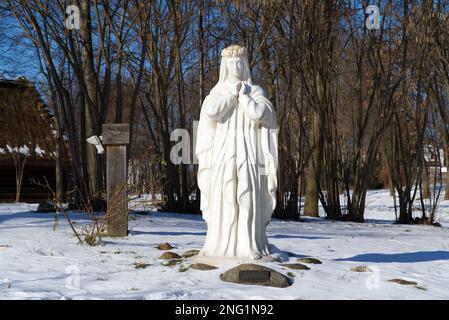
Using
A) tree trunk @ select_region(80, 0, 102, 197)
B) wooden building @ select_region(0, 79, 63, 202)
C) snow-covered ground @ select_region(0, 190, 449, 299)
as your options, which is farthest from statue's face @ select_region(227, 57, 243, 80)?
wooden building @ select_region(0, 79, 63, 202)

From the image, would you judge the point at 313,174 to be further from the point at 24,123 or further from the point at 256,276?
the point at 24,123

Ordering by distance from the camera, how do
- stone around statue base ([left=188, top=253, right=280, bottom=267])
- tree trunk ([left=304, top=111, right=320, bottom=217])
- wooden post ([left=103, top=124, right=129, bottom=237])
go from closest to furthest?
stone around statue base ([left=188, top=253, right=280, bottom=267]) < wooden post ([left=103, top=124, right=129, bottom=237]) < tree trunk ([left=304, top=111, right=320, bottom=217])

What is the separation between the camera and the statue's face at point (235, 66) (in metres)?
6.18

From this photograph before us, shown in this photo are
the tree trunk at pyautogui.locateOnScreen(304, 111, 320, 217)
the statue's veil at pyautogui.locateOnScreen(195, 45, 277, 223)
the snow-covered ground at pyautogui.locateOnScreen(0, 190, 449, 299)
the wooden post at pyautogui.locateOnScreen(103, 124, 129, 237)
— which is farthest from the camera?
the tree trunk at pyautogui.locateOnScreen(304, 111, 320, 217)

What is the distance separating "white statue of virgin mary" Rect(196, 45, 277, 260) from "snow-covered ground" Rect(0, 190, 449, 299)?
1.55 feet

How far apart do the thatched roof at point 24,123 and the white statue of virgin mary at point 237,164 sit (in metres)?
13.4

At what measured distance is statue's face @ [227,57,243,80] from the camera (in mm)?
6180

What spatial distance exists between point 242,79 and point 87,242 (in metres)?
3.05

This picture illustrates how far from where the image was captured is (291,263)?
19.9 feet

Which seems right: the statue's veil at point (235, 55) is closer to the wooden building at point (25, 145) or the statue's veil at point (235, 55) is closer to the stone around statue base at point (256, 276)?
the stone around statue base at point (256, 276)

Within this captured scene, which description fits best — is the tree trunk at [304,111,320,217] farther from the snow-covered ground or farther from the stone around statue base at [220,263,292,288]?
the stone around statue base at [220,263,292,288]

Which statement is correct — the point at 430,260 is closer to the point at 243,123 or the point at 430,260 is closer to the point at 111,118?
the point at 243,123

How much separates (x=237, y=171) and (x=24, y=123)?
14.7 m

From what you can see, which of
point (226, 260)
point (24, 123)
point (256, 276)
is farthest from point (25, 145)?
point (256, 276)
